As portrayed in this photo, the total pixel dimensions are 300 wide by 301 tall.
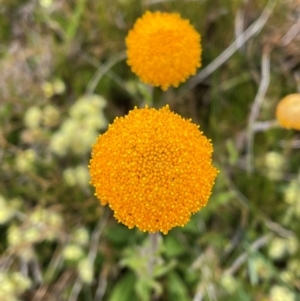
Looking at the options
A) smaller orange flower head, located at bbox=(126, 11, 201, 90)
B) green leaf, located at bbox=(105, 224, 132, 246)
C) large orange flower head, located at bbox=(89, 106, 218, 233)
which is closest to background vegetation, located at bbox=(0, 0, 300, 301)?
green leaf, located at bbox=(105, 224, 132, 246)

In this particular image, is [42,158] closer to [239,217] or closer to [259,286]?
[239,217]

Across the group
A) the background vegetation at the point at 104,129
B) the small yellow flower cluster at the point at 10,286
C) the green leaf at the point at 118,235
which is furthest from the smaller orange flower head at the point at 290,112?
the small yellow flower cluster at the point at 10,286

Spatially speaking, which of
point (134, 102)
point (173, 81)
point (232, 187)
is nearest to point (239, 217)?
point (232, 187)

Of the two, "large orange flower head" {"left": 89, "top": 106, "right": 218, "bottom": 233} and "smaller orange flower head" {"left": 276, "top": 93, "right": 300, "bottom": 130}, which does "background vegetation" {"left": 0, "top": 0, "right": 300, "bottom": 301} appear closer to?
"smaller orange flower head" {"left": 276, "top": 93, "right": 300, "bottom": 130}

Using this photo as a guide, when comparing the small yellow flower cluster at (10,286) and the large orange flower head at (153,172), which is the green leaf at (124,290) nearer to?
the small yellow flower cluster at (10,286)

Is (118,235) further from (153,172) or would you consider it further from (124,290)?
(153,172)
